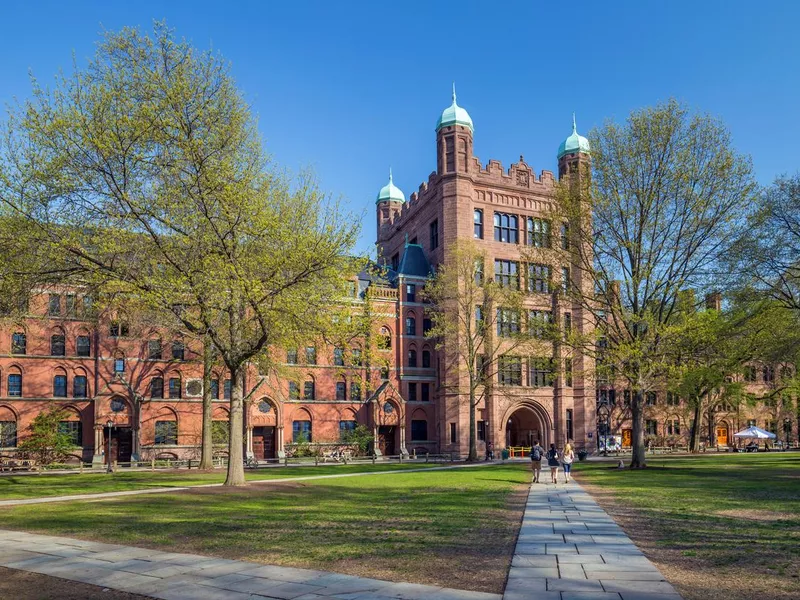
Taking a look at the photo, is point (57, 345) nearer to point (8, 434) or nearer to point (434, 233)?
point (8, 434)

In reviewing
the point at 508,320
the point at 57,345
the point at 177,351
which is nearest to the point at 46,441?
the point at 57,345

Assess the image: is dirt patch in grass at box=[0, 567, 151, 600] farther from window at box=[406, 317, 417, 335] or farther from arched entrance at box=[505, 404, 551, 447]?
arched entrance at box=[505, 404, 551, 447]

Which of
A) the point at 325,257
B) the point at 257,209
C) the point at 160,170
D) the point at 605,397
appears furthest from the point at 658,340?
the point at 605,397

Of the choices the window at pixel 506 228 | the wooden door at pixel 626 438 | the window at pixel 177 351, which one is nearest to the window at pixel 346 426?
the window at pixel 177 351

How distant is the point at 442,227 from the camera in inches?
2256

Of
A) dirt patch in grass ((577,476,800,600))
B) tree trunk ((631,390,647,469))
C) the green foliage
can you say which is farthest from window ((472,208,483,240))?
dirt patch in grass ((577,476,800,600))

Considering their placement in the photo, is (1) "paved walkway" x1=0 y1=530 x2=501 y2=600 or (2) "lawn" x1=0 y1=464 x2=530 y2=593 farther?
(2) "lawn" x1=0 y1=464 x2=530 y2=593

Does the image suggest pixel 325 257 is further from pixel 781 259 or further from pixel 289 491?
pixel 781 259

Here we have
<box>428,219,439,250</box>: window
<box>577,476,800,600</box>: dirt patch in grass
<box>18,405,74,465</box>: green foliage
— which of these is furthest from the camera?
<box>428,219,439,250</box>: window

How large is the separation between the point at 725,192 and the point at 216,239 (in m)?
24.1

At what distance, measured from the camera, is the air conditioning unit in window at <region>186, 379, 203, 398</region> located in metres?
51.3

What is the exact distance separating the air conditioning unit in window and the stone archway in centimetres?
2435

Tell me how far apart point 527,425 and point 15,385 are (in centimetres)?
4039

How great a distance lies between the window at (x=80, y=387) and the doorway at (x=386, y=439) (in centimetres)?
2221
